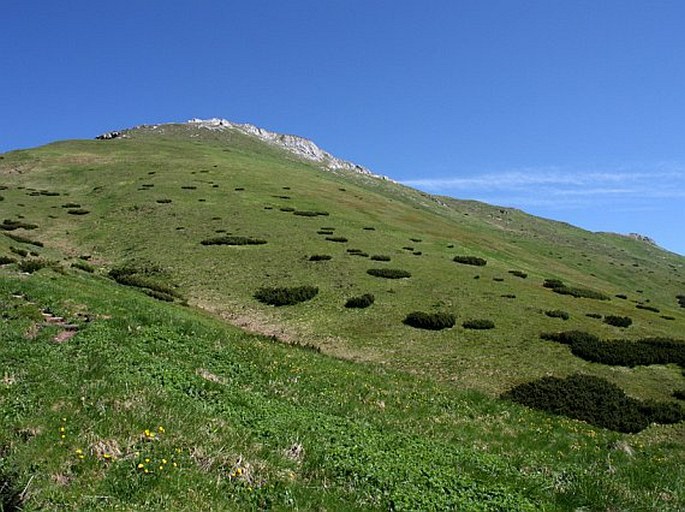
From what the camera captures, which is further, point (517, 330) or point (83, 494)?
point (517, 330)

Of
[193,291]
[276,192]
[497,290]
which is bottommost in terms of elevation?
[193,291]

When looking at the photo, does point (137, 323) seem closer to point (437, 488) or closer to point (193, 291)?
point (437, 488)

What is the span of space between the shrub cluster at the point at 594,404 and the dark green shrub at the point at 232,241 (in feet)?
108

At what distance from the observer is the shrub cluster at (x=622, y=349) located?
96.6 feet

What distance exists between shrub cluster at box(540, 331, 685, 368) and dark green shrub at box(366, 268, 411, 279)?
48.7 ft

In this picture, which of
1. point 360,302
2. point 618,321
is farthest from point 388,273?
point 618,321

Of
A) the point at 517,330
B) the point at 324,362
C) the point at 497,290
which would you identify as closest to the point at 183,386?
the point at 324,362

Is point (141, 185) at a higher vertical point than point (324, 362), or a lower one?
higher

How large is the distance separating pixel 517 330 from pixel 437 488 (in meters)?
24.3

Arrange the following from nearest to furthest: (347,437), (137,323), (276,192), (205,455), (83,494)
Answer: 1. (83,494)
2. (205,455)
3. (347,437)
4. (137,323)
5. (276,192)

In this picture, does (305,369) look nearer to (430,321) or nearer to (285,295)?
(430,321)

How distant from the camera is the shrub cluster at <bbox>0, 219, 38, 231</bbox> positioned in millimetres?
52969

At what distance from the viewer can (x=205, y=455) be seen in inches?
409

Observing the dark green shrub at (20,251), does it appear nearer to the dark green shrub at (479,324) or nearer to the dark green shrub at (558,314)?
the dark green shrub at (479,324)
